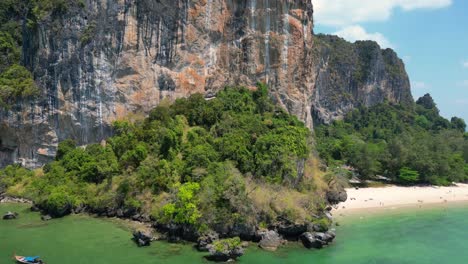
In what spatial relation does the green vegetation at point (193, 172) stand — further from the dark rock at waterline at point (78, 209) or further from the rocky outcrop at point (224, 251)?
the rocky outcrop at point (224, 251)

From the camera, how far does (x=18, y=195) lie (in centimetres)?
Answer: 3916

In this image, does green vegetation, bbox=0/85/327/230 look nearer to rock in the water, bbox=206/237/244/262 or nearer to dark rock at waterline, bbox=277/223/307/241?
dark rock at waterline, bbox=277/223/307/241

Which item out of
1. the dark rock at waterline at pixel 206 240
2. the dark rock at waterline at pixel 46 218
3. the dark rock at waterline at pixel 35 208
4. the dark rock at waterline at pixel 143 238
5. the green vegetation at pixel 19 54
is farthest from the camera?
the green vegetation at pixel 19 54

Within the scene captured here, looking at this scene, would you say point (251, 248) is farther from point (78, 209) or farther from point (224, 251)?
point (78, 209)

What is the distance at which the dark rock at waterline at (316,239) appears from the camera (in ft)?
87.0

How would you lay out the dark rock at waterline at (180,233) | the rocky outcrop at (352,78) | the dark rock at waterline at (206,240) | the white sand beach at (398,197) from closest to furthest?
the dark rock at waterline at (206,240) < the dark rock at waterline at (180,233) < the white sand beach at (398,197) < the rocky outcrop at (352,78)

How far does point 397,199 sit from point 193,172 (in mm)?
23401

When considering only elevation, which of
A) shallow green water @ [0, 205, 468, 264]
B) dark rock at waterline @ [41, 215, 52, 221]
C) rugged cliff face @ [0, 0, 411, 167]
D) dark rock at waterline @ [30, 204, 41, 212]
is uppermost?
rugged cliff face @ [0, 0, 411, 167]

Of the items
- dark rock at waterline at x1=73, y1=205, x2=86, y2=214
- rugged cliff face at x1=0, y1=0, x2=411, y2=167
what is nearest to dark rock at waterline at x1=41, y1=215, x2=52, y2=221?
dark rock at waterline at x1=73, y1=205, x2=86, y2=214

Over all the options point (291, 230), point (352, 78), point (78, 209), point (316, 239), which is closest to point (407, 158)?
point (291, 230)

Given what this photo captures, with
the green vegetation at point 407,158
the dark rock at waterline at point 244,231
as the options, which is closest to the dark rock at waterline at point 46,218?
the dark rock at waterline at point 244,231

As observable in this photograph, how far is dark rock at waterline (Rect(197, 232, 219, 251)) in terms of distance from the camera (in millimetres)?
25172

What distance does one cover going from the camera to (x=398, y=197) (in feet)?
144

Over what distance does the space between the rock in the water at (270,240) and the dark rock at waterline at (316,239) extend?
1.49 metres
